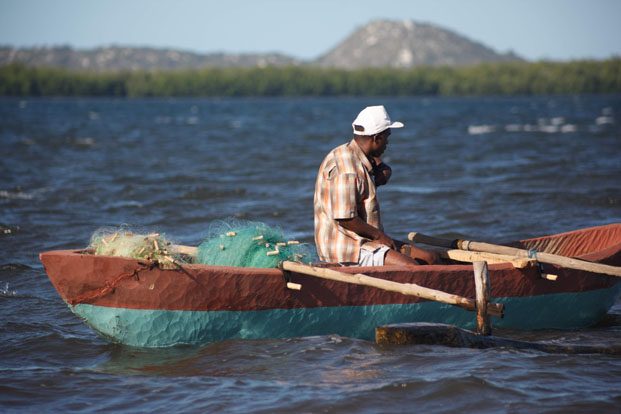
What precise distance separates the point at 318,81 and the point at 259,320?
446ft

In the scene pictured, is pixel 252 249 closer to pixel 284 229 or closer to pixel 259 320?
pixel 259 320

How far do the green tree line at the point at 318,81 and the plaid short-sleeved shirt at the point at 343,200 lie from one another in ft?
411

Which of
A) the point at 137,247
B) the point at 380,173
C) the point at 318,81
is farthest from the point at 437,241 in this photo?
the point at 318,81

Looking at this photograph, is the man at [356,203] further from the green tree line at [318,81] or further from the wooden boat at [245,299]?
the green tree line at [318,81]

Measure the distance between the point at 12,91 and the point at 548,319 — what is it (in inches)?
5229

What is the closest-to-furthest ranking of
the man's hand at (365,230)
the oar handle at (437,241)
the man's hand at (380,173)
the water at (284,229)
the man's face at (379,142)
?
the water at (284,229) → the man's hand at (365,230) → the man's face at (379,142) → the man's hand at (380,173) → the oar handle at (437,241)

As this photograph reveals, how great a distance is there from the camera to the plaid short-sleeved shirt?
6387 millimetres

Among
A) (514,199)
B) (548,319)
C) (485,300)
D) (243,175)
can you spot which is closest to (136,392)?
(485,300)

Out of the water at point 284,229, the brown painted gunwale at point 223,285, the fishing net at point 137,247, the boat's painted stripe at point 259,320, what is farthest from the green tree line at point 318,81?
the fishing net at point 137,247

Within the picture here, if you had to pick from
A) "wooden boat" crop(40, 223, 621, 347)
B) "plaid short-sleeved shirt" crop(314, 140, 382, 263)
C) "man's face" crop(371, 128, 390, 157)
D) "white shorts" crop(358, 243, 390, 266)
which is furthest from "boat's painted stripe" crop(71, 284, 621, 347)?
"man's face" crop(371, 128, 390, 157)

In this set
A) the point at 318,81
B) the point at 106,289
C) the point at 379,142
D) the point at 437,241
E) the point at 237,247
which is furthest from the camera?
the point at 318,81

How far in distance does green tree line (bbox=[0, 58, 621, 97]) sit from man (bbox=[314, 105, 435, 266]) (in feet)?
410

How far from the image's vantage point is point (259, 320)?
6.30 metres

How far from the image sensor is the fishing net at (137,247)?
5.95m
